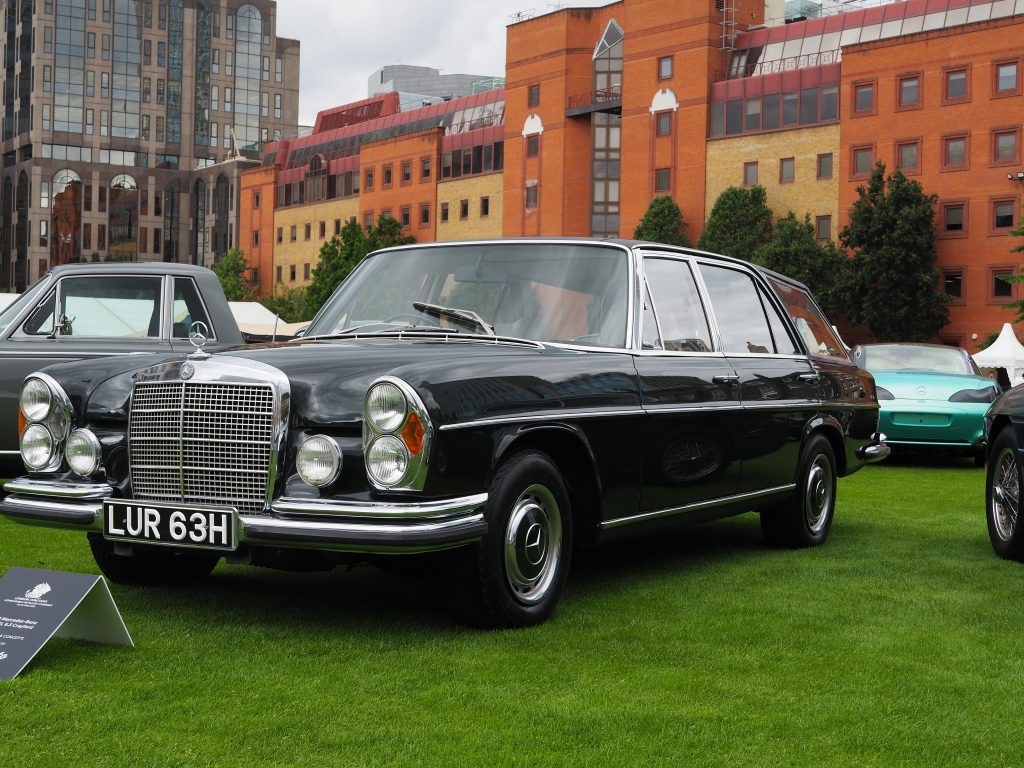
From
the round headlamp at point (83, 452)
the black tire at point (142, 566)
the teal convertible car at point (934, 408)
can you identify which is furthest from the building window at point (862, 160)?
the round headlamp at point (83, 452)

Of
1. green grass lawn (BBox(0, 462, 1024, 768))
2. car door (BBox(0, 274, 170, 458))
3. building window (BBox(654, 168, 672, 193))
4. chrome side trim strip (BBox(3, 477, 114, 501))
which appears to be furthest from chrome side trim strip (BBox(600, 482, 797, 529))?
building window (BBox(654, 168, 672, 193))

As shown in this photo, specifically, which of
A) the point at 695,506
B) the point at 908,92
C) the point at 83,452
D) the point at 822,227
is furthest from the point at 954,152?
the point at 83,452

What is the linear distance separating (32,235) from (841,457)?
13124 centimetres

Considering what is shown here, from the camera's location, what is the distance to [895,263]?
2090 inches

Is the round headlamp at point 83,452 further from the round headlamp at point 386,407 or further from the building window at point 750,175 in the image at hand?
the building window at point 750,175

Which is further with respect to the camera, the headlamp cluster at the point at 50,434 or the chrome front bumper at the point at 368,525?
the headlamp cluster at the point at 50,434

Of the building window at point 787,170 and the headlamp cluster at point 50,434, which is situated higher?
the building window at point 787,170

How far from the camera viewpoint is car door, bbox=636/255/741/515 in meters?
6.31

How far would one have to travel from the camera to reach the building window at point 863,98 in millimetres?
56938

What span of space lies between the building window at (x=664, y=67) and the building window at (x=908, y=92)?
490 inches

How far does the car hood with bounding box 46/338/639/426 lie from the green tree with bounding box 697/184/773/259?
53.4 metres

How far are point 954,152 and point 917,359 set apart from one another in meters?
41.0

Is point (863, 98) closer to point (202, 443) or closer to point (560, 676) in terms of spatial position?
point (202, 443)

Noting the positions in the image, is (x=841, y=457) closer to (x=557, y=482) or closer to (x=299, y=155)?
(x=557, y=482)
